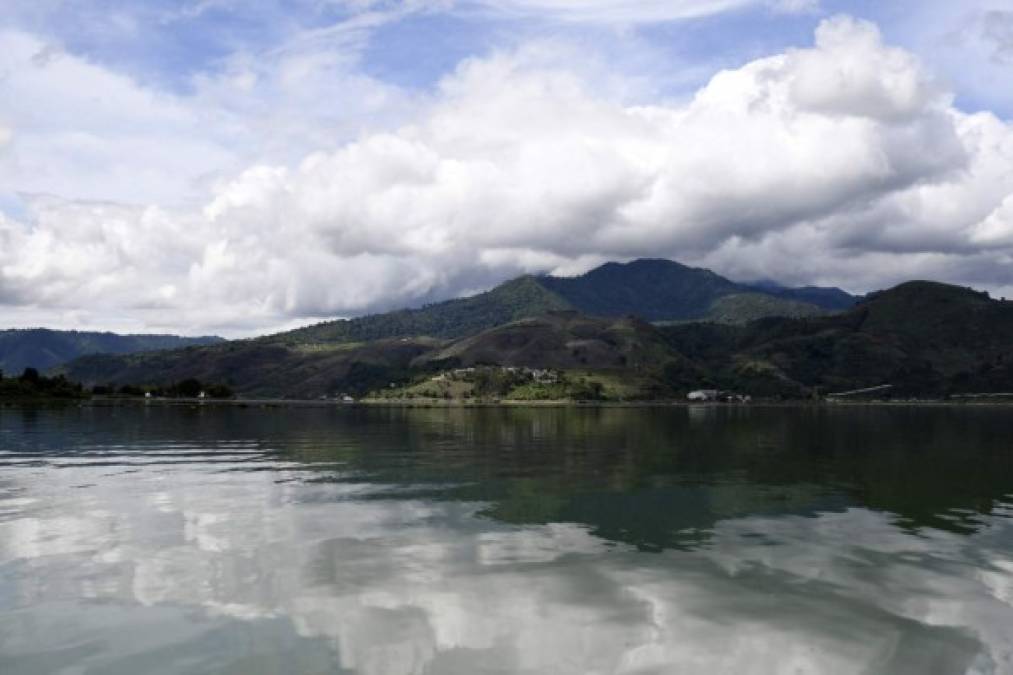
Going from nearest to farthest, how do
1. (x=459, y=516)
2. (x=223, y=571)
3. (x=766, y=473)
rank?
(x=223, y=571) → (x=459, y=516) → (x=766, y=473)

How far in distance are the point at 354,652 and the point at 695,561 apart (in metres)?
21.4

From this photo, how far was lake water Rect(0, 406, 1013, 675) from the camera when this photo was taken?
28.4 metres

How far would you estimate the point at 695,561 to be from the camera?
4228 centimetres

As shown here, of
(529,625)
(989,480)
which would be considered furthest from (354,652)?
(989,480)

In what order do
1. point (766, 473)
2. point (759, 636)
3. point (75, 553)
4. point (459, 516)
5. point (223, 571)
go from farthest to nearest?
point (766, 473) → point (459, 516) → point (75, 553) → point (223, 571) → point (759, 636)

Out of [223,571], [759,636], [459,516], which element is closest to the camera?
[759,636]

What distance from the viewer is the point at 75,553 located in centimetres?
4441

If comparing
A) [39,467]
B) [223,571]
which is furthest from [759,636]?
[39,467]

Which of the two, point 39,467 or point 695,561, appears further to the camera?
point 39,467

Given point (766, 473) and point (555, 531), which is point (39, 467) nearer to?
point (555, 531)

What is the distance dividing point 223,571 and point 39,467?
63640mm

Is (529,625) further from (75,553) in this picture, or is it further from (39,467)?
(39,467)

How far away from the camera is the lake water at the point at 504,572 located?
2836 centimetres

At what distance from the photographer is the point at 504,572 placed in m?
40.0
